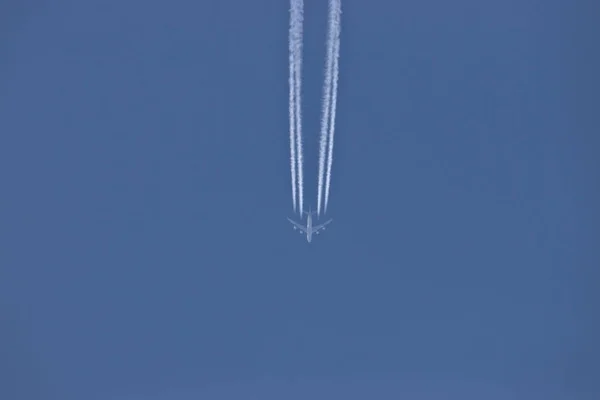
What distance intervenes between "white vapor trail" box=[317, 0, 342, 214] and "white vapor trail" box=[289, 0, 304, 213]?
37 cm

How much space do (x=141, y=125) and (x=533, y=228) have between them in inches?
300

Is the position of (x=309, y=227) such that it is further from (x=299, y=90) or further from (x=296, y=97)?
(x=299, y=90)

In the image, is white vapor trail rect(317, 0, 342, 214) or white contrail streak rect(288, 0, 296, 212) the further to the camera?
white contrail streak rect(288, 0, 296, 212)

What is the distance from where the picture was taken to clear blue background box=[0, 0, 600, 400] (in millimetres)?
13266

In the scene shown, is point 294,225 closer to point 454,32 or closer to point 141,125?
point 141,125

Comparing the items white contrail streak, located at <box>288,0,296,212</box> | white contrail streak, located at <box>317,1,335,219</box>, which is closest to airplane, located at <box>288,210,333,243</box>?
white contrail streak, located at <box>317,1,335,219</box>

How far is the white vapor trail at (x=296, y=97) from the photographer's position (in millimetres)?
13070

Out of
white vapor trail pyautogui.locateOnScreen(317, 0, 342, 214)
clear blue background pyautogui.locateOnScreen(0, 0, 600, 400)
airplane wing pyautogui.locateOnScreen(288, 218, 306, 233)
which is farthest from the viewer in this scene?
clear blue background pyautogui.locateOnScreen(0, 0, 600, 400)

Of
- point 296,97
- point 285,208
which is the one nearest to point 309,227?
point 285,208

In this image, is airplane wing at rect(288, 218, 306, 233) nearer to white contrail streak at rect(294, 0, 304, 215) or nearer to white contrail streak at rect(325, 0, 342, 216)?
white contrail streak at rect(294, 0, 304, 215)

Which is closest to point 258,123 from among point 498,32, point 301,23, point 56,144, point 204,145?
point 204,145

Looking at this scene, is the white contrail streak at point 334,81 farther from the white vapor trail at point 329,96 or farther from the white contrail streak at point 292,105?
the white contrail streak at point 292,105

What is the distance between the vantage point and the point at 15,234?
13430mm

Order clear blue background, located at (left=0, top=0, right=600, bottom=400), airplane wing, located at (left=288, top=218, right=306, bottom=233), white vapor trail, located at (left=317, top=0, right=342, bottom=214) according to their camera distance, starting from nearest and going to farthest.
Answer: white vapor trail, located at (left=317, top=0, right=342, bottom=214) → airplane wing, located at (left=288, top=218, right=306, bottom=233) → clear blue background, located at (left=0, top=0, right=600, bottom=400)
